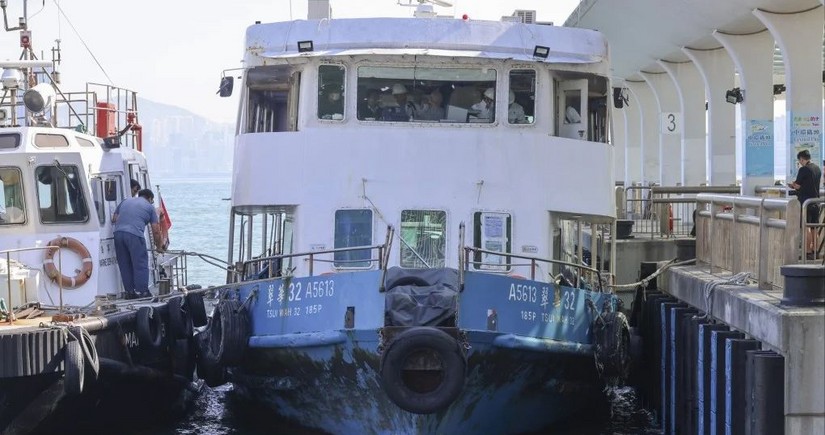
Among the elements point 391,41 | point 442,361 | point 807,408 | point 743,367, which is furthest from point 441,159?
point 807,408

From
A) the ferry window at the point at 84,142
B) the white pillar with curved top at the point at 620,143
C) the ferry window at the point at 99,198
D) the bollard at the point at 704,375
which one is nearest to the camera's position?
the bollard at the point at 704,375

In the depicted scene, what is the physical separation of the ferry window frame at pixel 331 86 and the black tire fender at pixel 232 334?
91.8 inches

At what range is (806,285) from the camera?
1183cm

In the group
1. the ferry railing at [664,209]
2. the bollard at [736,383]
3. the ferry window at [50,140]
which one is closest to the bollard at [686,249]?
the ferry railing at [664,209]

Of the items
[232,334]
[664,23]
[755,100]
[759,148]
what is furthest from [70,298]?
[664,23]

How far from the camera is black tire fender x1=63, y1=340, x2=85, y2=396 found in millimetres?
13727

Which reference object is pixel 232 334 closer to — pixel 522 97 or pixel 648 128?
pixel 522 97

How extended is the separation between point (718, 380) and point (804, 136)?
42.7 ft

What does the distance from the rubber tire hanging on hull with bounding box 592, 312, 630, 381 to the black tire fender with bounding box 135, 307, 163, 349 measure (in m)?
5.12

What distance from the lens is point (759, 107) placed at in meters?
29.3

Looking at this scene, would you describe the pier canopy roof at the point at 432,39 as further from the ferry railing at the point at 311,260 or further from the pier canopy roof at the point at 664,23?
the pier canopy roof at the point at 664,23

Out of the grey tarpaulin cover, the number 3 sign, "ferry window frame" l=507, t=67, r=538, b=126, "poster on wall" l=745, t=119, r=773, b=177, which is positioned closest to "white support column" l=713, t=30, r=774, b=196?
"poster on wall" l=745, t=119, r=773, b=177

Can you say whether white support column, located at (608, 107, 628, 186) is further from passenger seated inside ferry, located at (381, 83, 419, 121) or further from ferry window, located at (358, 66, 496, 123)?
passenger seated inside ferry, located at (381, 83, 419, 121)

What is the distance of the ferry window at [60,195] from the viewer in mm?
16750
